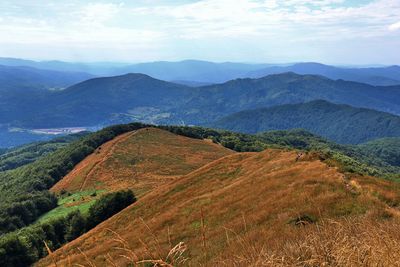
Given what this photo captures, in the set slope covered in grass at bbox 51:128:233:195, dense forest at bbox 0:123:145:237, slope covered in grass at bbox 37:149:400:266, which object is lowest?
dense forest at bbox 0:123:145:237

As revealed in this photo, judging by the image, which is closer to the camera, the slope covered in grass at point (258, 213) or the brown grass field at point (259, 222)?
the brown grass field at point (259, 222)

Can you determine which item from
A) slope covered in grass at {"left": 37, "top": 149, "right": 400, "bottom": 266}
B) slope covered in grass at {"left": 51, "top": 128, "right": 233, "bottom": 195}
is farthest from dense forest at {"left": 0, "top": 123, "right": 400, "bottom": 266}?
slope covered in grass at {"left": 51, "top": 128, "right": 233, "bottom": 195}

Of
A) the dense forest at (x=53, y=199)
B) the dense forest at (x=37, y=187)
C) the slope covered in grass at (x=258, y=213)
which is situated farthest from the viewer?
the dense forest at (x=37, y=187)

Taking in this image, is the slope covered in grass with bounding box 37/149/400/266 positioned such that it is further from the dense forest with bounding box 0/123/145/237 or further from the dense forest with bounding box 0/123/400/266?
the dense forest with bounding box 0/123/145/237

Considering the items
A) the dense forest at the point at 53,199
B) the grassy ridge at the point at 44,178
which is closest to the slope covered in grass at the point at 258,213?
the dense forest at the point at 53,199

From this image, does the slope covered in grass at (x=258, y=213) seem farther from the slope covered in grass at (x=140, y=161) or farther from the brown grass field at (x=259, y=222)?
the slope covered in grass at (x=140, y=161)

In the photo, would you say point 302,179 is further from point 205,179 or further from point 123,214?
point 123,214

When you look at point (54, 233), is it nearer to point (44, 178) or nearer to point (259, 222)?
point (44, 178)

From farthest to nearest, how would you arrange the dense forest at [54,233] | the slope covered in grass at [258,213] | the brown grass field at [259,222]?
1. the dense forest at [54,233]
2. the slope covered in grass at [258,213]
3. the brown grass field at [259,222]

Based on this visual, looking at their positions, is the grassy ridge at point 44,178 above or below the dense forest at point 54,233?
below

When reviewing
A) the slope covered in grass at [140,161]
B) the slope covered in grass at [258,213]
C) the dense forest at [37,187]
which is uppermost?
the slope covered in grass at [258,213]
